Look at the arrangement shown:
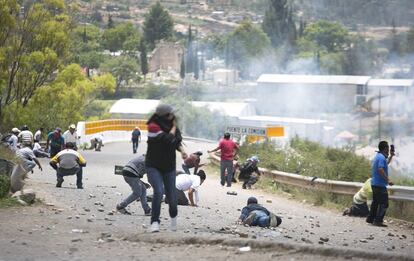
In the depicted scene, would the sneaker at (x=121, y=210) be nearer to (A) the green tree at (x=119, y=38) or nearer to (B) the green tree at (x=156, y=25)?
(A) the green tree at (x=119, y=38)

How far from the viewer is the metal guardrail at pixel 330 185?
1805 centimetres

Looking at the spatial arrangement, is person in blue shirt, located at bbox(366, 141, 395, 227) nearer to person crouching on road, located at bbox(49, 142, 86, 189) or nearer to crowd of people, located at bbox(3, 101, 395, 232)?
crowd of people, located at bbox(3, 101, 395, 232)

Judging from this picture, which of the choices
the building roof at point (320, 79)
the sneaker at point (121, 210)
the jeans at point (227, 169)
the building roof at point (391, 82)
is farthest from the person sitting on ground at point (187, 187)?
the building roof at point (320, 79)

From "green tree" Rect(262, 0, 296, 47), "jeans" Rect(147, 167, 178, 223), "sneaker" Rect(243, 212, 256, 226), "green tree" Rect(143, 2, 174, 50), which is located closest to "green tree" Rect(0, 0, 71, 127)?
"sneaker" Rect(243, 212, 256, 226)

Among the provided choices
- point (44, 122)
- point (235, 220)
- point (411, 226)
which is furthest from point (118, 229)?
point (44, 122)

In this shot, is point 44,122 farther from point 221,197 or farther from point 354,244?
point 354,244

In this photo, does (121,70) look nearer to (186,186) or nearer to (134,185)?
(186,186)

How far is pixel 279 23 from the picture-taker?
151625mm

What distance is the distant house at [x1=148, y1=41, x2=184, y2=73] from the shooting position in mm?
155375

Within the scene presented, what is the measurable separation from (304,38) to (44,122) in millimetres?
108722

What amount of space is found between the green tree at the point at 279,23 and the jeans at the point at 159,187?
13675cm

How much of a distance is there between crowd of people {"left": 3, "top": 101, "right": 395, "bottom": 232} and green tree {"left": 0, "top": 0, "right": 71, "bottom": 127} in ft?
69.2

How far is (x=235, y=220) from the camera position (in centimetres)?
1506

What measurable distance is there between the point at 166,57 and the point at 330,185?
451ft
